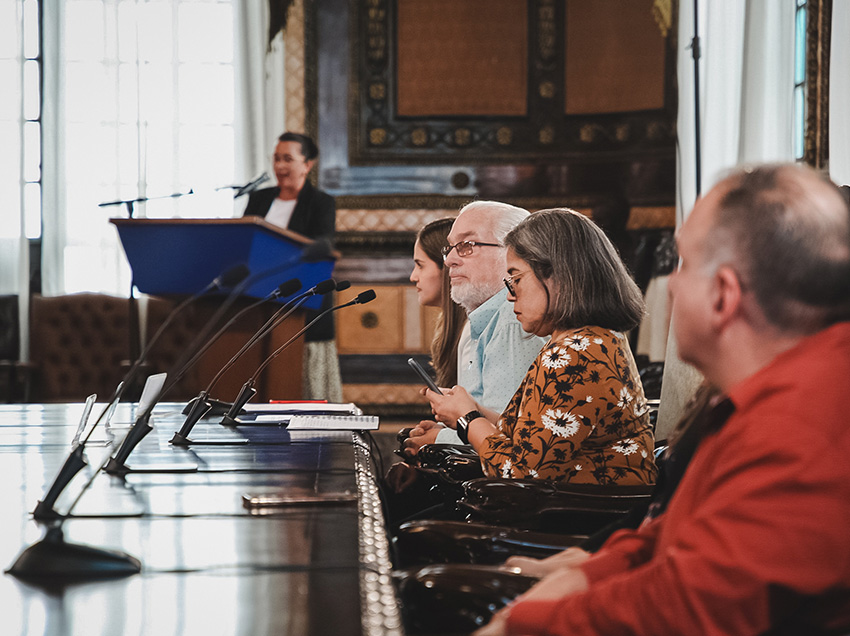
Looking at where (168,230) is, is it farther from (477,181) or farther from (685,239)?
(477,181)

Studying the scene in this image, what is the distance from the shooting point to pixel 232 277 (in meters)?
1.40

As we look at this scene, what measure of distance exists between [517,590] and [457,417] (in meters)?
1.18

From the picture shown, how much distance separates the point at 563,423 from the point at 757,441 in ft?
3.13

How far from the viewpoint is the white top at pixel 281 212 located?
5.03m

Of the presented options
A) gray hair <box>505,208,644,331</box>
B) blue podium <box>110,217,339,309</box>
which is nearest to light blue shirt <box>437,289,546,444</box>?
gray hair <box>505,208,644,331</box>

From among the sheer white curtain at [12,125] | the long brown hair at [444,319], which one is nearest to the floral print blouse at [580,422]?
the long brown hair at [444,319]

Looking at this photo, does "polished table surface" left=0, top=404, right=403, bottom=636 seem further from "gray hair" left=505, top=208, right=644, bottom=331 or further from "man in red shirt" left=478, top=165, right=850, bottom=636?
"gray hair" left=505, top=208, right=644, bottom=331

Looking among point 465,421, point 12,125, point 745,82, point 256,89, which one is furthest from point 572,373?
point 12,125

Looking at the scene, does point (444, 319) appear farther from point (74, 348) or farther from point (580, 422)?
point (74, 348)

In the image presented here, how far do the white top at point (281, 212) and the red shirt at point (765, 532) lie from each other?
14.2 feet

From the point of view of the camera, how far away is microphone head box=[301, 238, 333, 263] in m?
1.39

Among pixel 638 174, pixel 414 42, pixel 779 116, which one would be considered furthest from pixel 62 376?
pixel 779 116

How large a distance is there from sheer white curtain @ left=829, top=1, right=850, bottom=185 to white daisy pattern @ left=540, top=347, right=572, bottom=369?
84.5 inches

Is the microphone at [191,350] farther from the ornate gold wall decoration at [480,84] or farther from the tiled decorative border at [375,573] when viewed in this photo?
the ornate gold wall decoration at [480,84]
